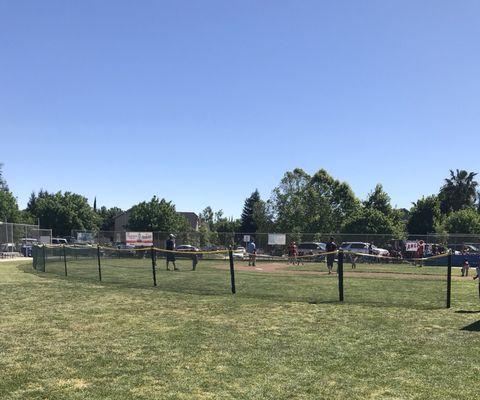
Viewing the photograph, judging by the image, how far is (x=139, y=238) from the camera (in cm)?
4184

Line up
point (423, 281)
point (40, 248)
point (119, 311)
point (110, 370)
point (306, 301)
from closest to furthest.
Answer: point (110, 370)
point (119, 311)
point (306, 301)
point (423, 281)
point (40, 248)

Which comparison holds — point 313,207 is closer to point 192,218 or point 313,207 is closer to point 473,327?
point 192,218

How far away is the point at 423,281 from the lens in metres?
19.5

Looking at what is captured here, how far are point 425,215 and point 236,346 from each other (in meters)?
64.2

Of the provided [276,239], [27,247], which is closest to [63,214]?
[27,247]

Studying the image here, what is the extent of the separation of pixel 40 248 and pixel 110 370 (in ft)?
65.7

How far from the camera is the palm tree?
7944 cm

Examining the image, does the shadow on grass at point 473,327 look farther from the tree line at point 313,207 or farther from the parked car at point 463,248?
the tree line at point 313,207

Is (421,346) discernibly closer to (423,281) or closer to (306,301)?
(306,301)

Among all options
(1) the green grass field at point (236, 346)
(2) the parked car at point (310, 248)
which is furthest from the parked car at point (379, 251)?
(1) the green grass field at point (236, 346)

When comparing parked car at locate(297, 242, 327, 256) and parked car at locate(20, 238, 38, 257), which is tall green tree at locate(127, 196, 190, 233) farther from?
parked car at locate(297, 242, 327, 256)

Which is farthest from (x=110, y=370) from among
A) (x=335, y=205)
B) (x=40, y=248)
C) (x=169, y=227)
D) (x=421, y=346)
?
(x=335, y=205)

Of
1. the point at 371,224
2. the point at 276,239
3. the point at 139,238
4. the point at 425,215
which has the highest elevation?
the point at 425,215

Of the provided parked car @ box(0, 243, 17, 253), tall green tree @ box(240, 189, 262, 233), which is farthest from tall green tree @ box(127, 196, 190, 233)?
tall green tree @ box(240, 189, 262, 233)
